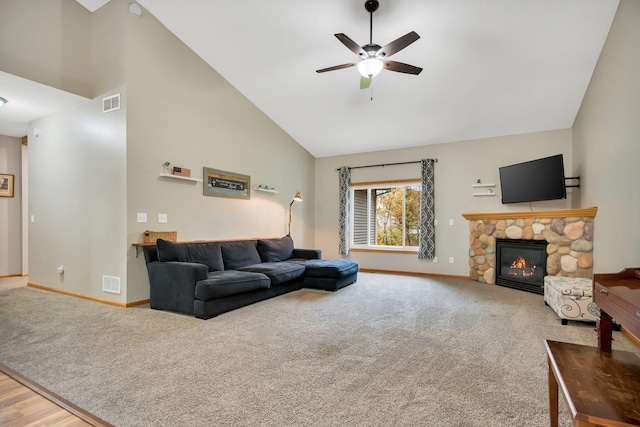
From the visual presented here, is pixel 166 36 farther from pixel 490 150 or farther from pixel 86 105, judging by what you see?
pixel 490 150

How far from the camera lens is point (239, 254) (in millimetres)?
5012

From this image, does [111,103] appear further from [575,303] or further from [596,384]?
[575,303]

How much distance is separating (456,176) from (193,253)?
4974 mm

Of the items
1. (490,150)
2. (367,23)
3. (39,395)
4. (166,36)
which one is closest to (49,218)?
(166,36)

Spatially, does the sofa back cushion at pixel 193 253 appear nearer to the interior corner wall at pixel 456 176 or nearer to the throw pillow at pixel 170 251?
the throw pillow at pixel 170 251

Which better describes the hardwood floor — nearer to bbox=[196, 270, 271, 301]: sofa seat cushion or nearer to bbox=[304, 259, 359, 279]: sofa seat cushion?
bbox=[196, 270, 271, 301]: sofa seat cushion

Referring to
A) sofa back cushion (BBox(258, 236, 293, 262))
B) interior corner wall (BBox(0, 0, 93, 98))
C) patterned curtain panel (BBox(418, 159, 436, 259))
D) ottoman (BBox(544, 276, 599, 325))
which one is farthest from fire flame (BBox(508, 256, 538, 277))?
interior corner wall (BBox(0, 0, 93, 98))

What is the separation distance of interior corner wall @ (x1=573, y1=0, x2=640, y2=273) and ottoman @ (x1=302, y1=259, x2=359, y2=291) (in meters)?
3.28

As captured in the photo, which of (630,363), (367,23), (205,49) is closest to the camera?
(630,363)

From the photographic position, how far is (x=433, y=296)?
4699 mm

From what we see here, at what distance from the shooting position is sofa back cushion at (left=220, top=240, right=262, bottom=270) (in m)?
4.83

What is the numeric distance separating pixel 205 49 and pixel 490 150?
518 cm

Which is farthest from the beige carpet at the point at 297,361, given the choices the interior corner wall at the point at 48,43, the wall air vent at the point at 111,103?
the interior corner wall at the point at 48,43

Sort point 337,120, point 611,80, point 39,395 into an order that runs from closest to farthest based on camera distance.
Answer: point 39,395 → point 611,80 → point 337,120
